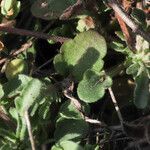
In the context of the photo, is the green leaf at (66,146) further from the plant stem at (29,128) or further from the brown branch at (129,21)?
the brown branch at (129,21)

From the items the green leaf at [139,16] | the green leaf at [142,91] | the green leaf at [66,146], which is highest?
the green leaf at [139,16]

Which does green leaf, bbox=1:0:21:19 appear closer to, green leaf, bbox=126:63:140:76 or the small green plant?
the small green plant

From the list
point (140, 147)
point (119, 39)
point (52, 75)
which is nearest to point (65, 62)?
point (52, 75)

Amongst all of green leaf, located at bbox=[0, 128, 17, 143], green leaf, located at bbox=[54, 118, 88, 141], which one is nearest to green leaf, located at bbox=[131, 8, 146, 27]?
green leaf, located at bbox=[54, 118, 88, 141]

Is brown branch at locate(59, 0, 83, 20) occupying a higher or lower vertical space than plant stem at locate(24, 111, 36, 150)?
higher

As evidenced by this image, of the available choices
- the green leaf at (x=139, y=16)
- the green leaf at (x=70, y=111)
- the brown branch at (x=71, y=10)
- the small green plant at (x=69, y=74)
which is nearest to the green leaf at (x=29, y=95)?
the small green plant at (x=69, y=74)
